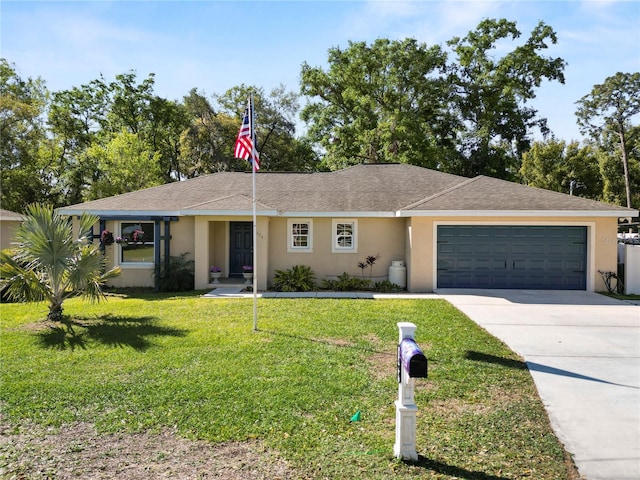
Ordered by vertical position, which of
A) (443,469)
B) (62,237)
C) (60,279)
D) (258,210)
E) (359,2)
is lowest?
(443,469)

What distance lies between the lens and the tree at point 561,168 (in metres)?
32.8

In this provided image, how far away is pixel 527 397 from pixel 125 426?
14.5ft

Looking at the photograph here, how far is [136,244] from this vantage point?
14758 millimetres

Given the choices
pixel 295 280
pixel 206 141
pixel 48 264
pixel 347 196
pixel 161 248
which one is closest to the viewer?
pixel 48 264

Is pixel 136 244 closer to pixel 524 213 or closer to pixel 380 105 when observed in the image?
pixel 524 213

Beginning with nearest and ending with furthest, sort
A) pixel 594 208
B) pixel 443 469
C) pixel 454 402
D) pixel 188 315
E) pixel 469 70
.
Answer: pixel 443 469, pixel 454 402, pixel 188 315, pixel 594 208, pixel 469 70

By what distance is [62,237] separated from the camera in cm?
873

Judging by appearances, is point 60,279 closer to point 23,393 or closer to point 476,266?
point 23,393

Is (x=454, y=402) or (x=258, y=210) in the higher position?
(x=258, y=210)

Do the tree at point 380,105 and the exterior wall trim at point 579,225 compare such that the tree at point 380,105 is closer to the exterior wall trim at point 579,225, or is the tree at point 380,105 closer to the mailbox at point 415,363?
the exterior wall trim at point 579,225

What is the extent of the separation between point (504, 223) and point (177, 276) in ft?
33.3

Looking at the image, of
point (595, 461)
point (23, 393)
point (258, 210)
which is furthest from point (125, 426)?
point (258, 210)

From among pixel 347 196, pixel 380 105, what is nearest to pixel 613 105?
pixel 380 105

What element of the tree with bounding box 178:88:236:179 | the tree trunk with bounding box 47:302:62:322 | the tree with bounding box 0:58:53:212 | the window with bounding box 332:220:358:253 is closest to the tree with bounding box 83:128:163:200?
the tree with bounding box 0:58:53:212
